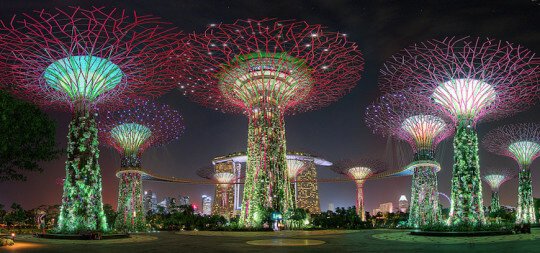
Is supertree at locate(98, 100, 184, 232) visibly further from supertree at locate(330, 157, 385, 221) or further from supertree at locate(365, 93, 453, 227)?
supertree at locate(330, 157, 385, 221)

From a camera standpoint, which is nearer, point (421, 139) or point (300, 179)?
point (421, 139)

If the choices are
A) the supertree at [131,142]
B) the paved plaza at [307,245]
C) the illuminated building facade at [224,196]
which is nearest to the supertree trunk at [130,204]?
the supertree at [131,142]

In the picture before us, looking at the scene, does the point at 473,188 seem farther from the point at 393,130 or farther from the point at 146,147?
the point at 146,147

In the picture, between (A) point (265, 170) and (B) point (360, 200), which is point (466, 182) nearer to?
(A) point (265, 170)

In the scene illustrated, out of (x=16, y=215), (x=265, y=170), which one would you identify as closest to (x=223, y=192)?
(x=16, y=215)

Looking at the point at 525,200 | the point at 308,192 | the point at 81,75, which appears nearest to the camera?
the point at 81,75

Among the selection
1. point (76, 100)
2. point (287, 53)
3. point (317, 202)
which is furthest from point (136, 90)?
point (317, 202)
